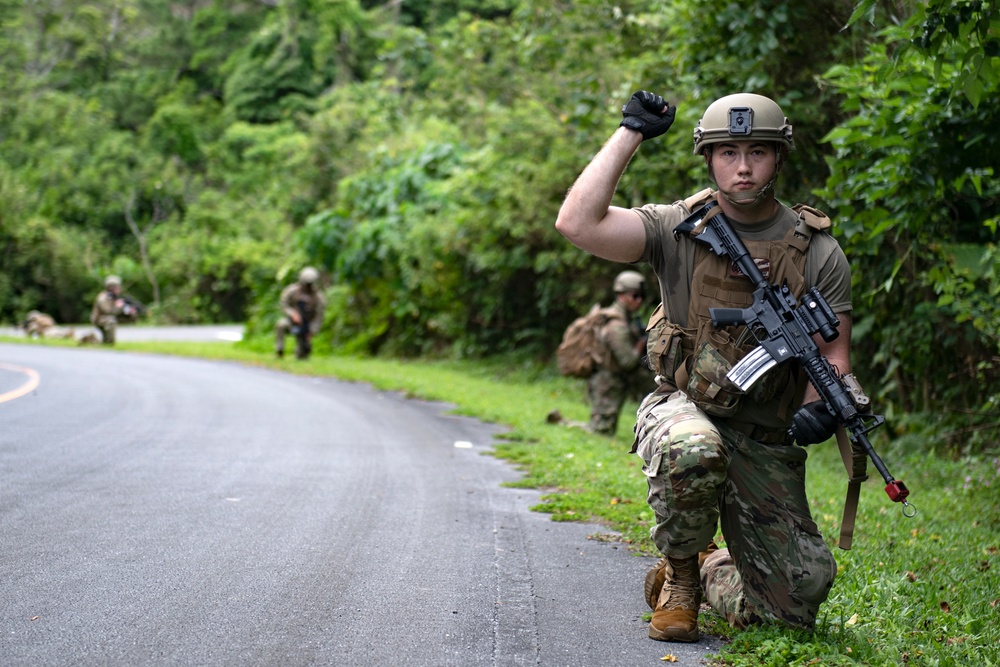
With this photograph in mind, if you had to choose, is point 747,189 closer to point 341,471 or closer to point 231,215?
point 341,471

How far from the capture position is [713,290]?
464 centimetres

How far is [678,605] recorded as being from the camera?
14.6ft

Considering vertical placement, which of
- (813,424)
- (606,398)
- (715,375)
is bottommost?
(606,398)

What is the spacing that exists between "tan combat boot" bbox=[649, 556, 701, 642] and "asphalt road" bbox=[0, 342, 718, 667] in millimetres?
75

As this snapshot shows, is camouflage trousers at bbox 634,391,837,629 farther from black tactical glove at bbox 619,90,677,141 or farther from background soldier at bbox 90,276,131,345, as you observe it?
background soldier at bbox 90,276,131,345

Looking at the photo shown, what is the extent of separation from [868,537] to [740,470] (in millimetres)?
2610

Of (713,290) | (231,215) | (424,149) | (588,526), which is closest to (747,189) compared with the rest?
(713,290)

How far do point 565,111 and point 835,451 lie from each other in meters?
7.65

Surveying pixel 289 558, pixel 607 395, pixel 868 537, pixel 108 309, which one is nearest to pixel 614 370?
pixel 607 395

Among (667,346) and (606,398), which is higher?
(667,346)

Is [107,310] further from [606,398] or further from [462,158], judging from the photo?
[606,398]

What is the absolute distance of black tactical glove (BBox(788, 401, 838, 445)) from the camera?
4.31 meters

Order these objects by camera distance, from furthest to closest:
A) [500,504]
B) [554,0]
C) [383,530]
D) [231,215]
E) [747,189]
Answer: [231,215]
[554,0]
[500,504]
[383,530]
[747,189]

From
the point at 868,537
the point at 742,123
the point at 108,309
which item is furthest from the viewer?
the point at 108,309
